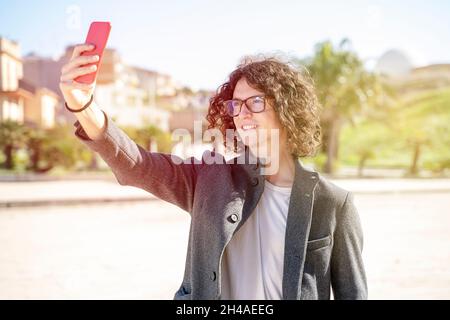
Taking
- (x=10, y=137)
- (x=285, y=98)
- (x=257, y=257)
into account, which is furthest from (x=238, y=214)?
(x=10, y=137)

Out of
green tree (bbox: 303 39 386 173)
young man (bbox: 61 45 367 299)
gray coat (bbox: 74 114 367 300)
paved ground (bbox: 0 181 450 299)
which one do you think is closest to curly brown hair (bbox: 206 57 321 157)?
young man (bbox: 61 45 367 299)

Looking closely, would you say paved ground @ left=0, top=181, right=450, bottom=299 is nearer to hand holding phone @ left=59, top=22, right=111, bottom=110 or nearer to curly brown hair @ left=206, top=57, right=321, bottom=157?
curly brown hair @ left=206, top=57, right=321, bottom=157

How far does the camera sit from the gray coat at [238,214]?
5.03 feet

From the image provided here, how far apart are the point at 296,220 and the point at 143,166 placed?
1.86 feet

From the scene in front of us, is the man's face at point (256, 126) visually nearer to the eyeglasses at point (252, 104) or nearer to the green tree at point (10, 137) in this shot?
the eyeglasses at point (252, 104)

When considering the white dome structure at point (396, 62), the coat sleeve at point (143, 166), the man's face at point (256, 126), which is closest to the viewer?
the coat sleeve at point (143, 166)

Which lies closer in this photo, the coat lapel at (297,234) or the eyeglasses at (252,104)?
the coat lapel at (297,234)

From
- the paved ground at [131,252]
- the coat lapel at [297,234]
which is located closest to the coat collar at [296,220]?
the coat lapel at [297,234]

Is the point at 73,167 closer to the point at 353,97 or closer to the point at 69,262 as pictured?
the point at 353,97

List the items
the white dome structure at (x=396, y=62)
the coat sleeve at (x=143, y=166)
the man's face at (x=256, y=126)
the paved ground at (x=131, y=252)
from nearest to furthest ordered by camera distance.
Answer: the coat sleeve at (x=143, y=166) < the man's face at (x=256, y=126) < the paved ground at (x=131, y=252) < the white dome structure at (x=396, y=62)

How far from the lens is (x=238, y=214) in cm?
155

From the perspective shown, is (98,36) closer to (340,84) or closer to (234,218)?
(234,218)

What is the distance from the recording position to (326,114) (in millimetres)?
24438
